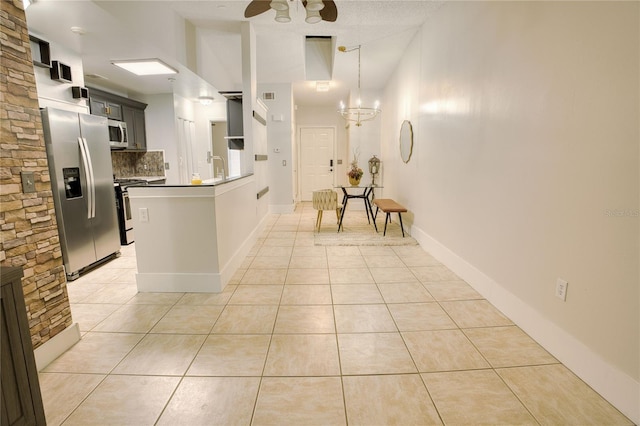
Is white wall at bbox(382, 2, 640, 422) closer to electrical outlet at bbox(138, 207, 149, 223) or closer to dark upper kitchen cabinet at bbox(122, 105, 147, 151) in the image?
electrical outlet at bbox(138, 207, 149, 223)

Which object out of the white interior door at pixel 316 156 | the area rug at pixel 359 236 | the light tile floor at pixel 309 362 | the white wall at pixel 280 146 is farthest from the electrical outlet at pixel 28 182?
the white interior door at pixel 316 156

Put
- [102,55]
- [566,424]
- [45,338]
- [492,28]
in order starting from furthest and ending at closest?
1. [102,55]
2. [492,28]
3. [45,338]
4. [566,424]

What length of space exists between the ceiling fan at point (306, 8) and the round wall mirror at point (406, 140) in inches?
91.9

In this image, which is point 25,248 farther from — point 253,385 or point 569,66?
point 569,66

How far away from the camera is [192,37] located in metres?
3.99

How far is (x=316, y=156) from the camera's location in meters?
8.57

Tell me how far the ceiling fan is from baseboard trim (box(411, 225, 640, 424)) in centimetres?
254

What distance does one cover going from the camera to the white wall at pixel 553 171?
146cm

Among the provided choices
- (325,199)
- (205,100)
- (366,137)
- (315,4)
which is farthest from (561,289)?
(205,100)

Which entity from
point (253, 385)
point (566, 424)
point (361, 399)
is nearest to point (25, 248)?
point (253, 385)

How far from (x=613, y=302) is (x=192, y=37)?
4.73 meters

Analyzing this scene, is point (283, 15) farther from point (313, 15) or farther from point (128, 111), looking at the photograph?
point (128, 111)

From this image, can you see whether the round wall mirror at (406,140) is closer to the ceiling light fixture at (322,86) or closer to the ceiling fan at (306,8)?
the ceiling light fixture at (322,86)

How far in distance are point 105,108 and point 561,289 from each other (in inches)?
231
